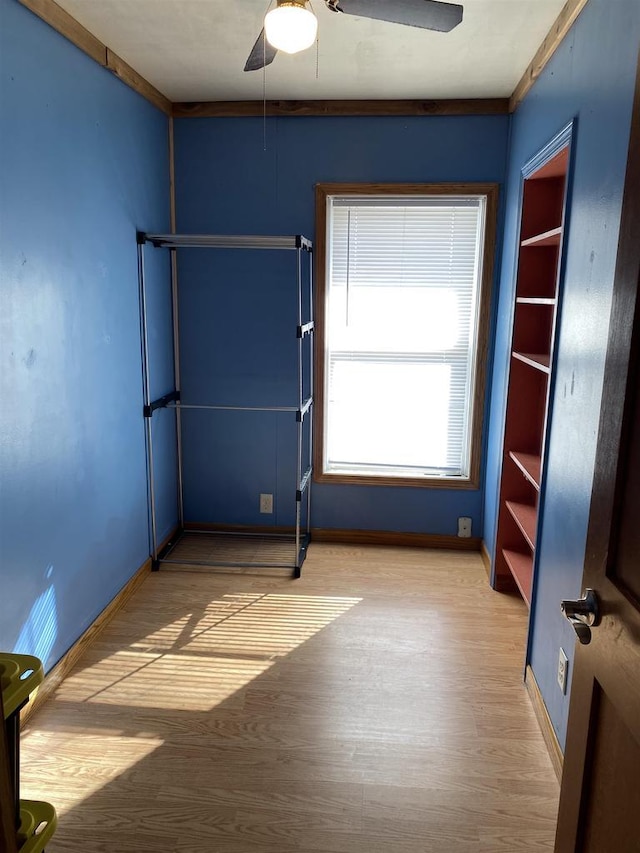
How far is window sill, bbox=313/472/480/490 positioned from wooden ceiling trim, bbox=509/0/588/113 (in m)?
2.06

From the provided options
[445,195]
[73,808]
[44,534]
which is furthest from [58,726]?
[445,195]

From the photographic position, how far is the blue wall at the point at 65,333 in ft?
6.73

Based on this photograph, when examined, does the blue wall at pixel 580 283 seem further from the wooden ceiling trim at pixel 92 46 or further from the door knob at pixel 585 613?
the wooden ceiling trim at pixel 92 46

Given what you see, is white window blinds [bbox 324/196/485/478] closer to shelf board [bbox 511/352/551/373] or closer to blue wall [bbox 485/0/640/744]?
shelf board [bbox 511/352/551/373]

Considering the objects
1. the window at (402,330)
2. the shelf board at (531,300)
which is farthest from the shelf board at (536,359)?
the window at (402,330)

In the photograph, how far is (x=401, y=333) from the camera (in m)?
3.58

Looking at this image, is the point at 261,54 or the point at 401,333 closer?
the point at 261,54

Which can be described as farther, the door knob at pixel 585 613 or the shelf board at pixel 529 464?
the shelf board at pixel 529 464

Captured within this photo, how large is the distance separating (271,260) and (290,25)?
72.6 inches

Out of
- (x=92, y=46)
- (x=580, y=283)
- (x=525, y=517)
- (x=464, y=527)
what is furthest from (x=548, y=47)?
(x=464, y=527)

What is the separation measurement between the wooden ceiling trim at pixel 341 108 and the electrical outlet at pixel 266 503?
2227 millimetres

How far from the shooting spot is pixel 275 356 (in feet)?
12.0

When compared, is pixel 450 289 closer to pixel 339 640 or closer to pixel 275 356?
pixel 275 356

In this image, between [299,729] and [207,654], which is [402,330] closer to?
[207,654]
